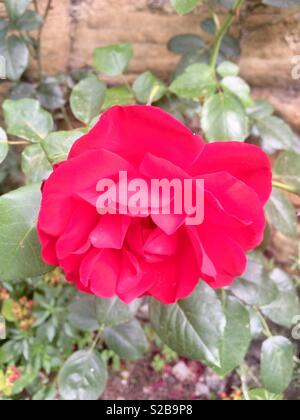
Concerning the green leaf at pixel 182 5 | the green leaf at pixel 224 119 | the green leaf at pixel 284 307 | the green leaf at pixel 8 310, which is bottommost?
the green leaf at pixel 8 310

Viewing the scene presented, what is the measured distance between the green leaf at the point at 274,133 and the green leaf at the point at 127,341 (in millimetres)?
462

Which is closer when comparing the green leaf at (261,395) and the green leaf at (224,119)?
the green leaf at (224,119)

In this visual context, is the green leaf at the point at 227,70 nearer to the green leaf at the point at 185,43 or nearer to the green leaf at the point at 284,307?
the green leaf at the point at 185,43

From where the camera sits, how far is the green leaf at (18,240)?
0.64 m

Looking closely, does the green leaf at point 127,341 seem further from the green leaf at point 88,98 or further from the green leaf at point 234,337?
the green leaf at point 88,98

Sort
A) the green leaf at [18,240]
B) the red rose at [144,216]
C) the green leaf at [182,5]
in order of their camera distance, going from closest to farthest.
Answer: the red rose at [144,216] < the green leaf at [18,240] < the green leaf at [182,5]

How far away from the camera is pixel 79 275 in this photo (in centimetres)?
54

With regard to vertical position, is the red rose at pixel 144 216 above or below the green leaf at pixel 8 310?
above

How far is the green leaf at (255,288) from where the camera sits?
914mm

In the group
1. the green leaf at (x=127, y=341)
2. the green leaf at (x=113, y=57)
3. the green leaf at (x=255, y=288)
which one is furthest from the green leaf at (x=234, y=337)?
the green leaf at (x=113, y=57)

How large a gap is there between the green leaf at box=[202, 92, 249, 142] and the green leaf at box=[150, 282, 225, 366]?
0.24m

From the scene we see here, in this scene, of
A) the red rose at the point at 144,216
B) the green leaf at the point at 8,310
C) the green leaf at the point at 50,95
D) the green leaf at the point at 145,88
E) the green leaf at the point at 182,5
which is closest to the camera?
the red rose at the point at 144,216

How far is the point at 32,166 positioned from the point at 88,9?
440 millimetres
